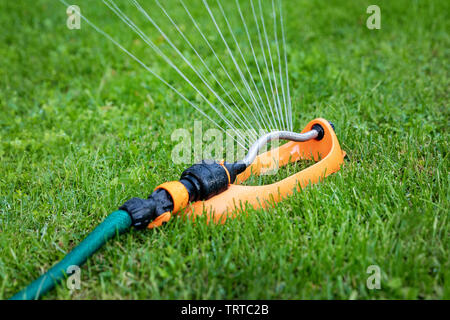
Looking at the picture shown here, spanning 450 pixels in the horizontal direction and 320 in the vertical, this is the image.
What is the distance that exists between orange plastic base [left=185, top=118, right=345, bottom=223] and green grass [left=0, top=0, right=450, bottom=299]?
6 cm

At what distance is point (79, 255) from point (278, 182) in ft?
2.93

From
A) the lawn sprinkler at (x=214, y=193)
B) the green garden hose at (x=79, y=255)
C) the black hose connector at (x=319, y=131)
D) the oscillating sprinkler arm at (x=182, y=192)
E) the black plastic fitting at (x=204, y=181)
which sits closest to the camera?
the green garden hose at (x=79, y=255)

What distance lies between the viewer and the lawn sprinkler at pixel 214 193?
1.52m

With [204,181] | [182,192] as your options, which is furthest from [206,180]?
[182,192]

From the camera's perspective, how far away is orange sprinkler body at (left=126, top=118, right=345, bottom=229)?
166cm

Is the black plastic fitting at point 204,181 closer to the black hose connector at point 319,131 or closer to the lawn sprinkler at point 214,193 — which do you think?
the lawn sprinkler at point 214,193

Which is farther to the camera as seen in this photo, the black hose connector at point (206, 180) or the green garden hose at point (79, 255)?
the black hose connector at point (206, 180)

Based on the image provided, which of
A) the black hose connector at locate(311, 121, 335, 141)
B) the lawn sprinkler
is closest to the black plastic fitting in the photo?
the lawn sprinkler

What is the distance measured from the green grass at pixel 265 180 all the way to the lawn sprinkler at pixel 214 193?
0.07 m

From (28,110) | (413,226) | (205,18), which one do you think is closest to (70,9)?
(205,18)

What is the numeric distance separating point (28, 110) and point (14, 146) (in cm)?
60

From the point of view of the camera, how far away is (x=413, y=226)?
5.31ft

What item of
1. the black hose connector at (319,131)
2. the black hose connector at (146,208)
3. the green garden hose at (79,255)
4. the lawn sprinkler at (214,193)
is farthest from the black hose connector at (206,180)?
the black hose connector at (319,131)

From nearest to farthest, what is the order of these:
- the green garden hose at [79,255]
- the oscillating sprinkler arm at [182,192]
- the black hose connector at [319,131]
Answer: the green garden hose at [79,255], the oscillating sprinkler arm at [182,192], the black hose connector at [319,131]
